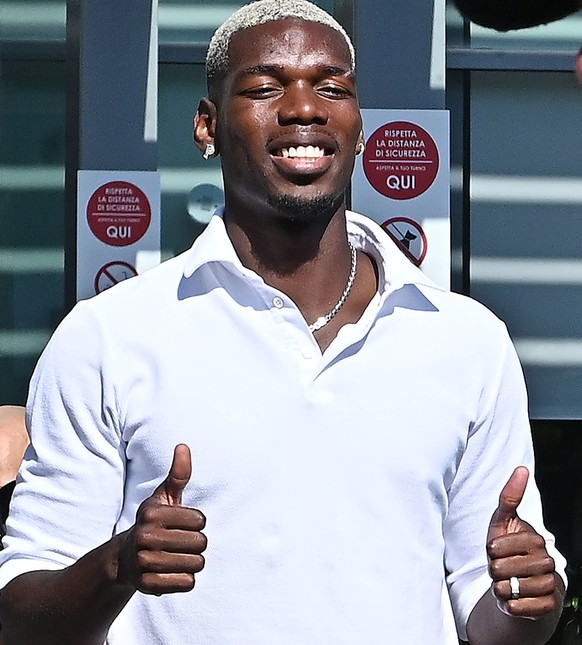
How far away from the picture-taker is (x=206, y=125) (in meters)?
2.51

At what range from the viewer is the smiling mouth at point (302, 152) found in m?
2.28

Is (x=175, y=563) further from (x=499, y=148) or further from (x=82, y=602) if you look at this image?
(x=499, y=148)

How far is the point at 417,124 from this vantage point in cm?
464

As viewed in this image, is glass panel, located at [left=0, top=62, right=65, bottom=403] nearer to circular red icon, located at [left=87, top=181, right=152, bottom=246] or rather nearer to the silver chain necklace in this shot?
circular red icon, located at [left=87, top=181, right=152, bottom=246]

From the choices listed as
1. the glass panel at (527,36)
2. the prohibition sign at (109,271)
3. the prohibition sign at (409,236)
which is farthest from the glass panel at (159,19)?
the prohibition sign at (409,236)

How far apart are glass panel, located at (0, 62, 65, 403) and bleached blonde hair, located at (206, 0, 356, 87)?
10.3 ft

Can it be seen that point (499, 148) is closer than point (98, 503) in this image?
No

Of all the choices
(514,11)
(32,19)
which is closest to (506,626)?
(514,11)

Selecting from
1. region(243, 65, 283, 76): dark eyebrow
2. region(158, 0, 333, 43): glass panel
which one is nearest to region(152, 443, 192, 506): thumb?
region(243, 65, 283, 76): dark eyebrow

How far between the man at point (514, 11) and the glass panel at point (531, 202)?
614mm

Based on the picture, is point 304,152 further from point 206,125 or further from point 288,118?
point 206,125

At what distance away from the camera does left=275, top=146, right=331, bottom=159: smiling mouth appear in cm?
228

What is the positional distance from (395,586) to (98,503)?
45 cm

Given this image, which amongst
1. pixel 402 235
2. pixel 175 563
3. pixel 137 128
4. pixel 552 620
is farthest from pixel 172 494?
pixel 137 128
